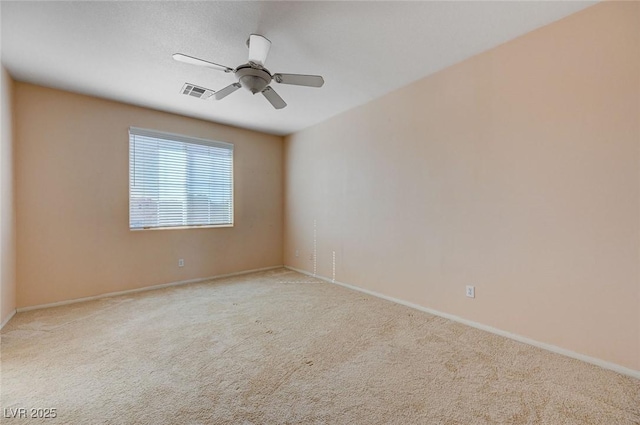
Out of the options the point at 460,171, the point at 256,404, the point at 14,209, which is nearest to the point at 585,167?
the point at 460,171

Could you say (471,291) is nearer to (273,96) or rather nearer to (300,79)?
(300,79)

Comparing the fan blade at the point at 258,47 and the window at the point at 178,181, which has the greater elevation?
the fan blade at the point at 258,47

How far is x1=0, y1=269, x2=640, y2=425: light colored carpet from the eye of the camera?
1554 mm

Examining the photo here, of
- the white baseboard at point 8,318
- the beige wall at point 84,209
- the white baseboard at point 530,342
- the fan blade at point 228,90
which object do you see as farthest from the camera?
the beige wall at point 84,209

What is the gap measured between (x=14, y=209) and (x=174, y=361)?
2.74 meters

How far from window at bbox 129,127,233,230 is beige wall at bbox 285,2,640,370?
2576mm

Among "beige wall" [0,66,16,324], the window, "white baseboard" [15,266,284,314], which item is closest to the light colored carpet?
"white baseboard" [15,266,284,314]

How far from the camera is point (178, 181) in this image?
167 inches

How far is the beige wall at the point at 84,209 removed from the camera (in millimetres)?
3123

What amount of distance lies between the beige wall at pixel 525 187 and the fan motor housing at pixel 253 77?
1.78 m

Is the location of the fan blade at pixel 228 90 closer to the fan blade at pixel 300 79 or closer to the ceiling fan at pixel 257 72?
the ceiling fan at pixel 257 72

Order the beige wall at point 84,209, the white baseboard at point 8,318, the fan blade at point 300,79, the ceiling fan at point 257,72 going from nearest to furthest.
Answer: the ceiling fan at point 257,72 → the fan blade at point 300,79 → the white baseboard at point 8,318 → the beige wall at point 84,209

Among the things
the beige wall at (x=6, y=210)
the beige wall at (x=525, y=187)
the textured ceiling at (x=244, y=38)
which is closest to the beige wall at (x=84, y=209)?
the beige wall at (x=6, y=210)

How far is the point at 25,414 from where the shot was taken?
153 centimetres
